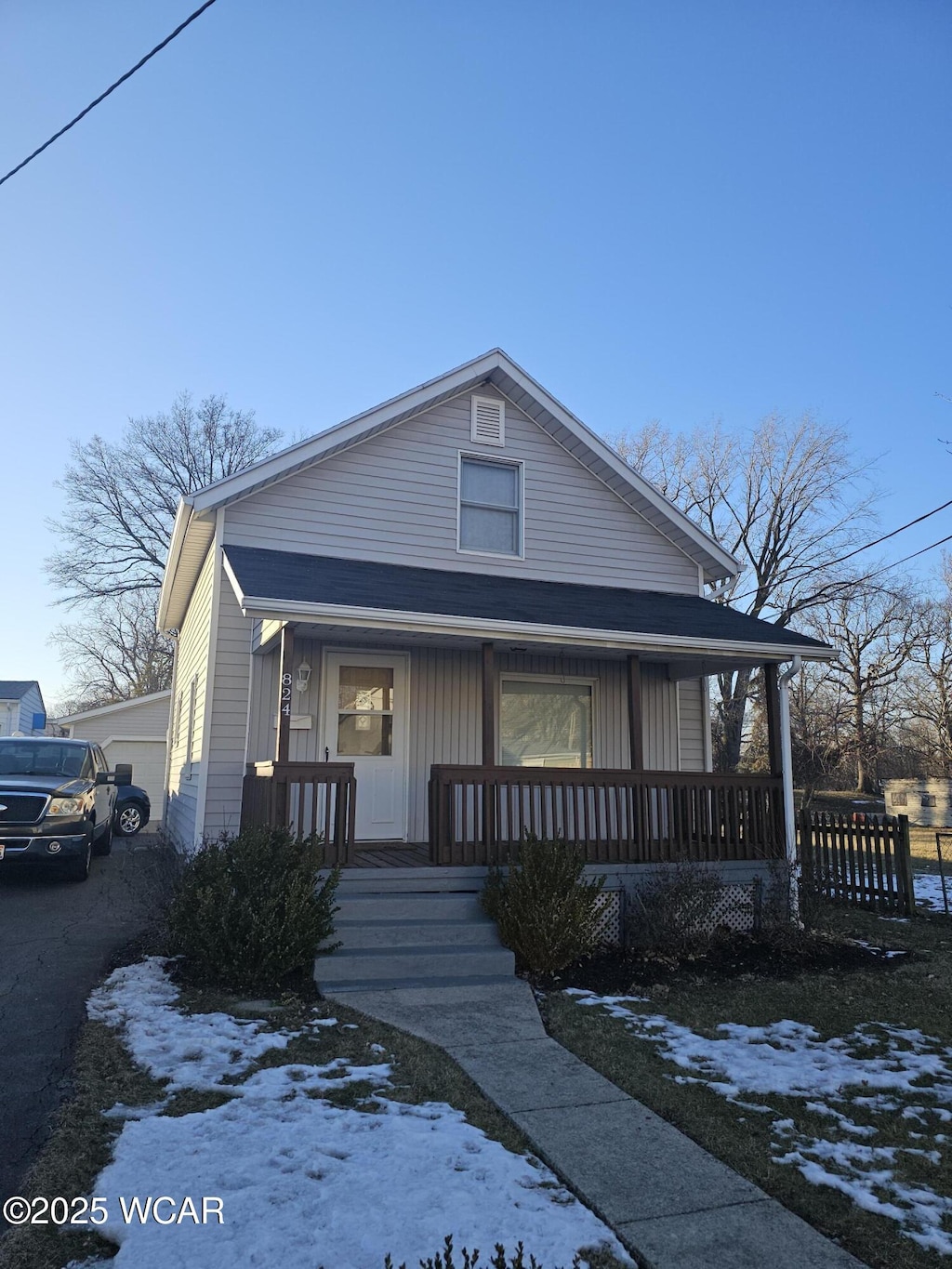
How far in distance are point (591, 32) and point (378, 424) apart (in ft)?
15.4

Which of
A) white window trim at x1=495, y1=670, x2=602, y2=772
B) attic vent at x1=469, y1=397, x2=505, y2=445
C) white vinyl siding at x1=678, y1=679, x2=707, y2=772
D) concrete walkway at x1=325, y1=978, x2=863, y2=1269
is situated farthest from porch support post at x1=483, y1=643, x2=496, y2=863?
white vinyl siding at x1=678, y1=679, x2=707, y2=772

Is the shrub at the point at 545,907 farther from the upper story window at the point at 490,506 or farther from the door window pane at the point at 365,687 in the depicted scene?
the upper story window at the point at 490,506

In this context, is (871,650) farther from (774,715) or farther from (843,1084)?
(843,1084)

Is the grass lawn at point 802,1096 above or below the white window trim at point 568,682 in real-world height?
below

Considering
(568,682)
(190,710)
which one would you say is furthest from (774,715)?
(190,710)

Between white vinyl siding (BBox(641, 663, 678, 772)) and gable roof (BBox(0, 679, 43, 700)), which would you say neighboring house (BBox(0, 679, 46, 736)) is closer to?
gable roof (BBox(0, 679, 43, 700))

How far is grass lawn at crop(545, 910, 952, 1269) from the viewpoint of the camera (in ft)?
11.7

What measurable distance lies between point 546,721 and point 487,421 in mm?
4151

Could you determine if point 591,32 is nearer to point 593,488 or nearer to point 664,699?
point 593,488

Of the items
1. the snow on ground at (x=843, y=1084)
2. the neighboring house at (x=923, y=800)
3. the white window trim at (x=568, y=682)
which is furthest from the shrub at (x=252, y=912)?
the neighboring house at (x=923, y=800)

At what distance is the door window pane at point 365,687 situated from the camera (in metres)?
10.1

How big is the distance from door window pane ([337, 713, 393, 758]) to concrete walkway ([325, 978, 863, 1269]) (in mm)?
4257

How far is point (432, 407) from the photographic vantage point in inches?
444

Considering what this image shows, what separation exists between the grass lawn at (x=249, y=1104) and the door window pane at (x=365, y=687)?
429 cm
